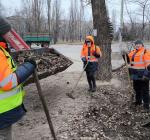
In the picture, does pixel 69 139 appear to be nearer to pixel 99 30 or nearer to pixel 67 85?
pixel 67 85

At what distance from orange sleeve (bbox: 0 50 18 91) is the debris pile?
448 centimetres

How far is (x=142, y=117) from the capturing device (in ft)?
25.5

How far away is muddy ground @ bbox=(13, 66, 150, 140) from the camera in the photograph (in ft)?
20.3

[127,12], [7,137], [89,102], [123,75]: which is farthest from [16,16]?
[7,137]

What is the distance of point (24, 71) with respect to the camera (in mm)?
3693

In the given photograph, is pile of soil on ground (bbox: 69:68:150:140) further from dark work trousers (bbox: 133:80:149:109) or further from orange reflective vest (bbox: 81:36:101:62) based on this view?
orange reflective vest (bbox: 81:36:101:62)

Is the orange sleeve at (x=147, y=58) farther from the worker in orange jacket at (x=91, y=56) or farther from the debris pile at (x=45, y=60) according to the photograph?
the debris pile at (x=45, y=60)

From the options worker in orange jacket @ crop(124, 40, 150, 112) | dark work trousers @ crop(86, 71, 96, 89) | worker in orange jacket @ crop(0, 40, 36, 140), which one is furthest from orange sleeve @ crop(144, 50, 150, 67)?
worker in orange jacket @ crop(0, 40, 36, 140)

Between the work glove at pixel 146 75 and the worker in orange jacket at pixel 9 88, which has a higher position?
the worker in orange jacket at pixel 9 88

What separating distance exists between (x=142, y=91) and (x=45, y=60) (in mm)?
2672

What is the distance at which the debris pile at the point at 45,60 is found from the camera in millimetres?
8320

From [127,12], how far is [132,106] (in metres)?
18.5

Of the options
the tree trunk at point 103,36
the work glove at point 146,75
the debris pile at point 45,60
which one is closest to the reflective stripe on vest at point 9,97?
the debris pile at point 45,60

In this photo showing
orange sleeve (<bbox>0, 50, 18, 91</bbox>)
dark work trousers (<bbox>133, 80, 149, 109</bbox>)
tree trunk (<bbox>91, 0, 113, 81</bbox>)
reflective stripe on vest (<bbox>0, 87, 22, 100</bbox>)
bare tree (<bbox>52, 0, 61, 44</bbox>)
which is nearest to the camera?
orange sleeve (<bbox>0, 50, 18, 91</bbox>)
